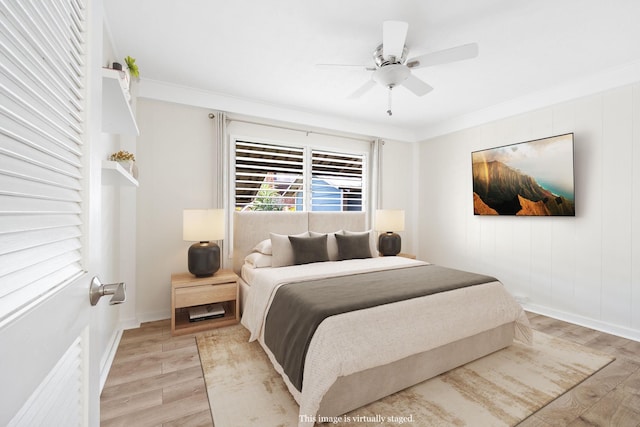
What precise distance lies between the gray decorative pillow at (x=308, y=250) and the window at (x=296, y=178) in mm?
879

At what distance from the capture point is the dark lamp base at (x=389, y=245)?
14.2ft

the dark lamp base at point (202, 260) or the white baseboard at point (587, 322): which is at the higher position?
the dark lamp base at point (202, 260)

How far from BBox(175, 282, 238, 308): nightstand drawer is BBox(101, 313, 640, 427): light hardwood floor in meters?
0.36

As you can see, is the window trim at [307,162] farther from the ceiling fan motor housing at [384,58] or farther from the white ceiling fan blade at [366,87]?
the ceiling fan motor housing at [384,58]

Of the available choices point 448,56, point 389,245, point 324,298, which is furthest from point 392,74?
point 389,245

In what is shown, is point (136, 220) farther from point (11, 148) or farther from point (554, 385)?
point (554, 385)

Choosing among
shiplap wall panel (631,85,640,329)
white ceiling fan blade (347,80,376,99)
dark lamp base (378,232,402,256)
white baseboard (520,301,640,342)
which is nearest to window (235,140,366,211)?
dark lamp base (378,232,402,256)

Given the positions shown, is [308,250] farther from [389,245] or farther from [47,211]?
[47,211]

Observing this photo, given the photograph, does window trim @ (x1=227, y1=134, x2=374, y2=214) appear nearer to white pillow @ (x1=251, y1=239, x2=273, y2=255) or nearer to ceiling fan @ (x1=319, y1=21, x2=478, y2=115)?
white pillow @ (x1=251, y1=239, x2=273, y2=255)

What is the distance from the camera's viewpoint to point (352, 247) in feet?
12.0

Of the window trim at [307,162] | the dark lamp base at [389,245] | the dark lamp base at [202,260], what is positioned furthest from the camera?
the dark lamp base at [389,245]

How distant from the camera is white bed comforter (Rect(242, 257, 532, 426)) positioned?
5.57 feet

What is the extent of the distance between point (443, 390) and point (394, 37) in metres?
2.48

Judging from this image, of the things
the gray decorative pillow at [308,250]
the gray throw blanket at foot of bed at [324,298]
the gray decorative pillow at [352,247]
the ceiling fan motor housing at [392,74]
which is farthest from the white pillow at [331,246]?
the ceiling fan motor housing at [392,74]
